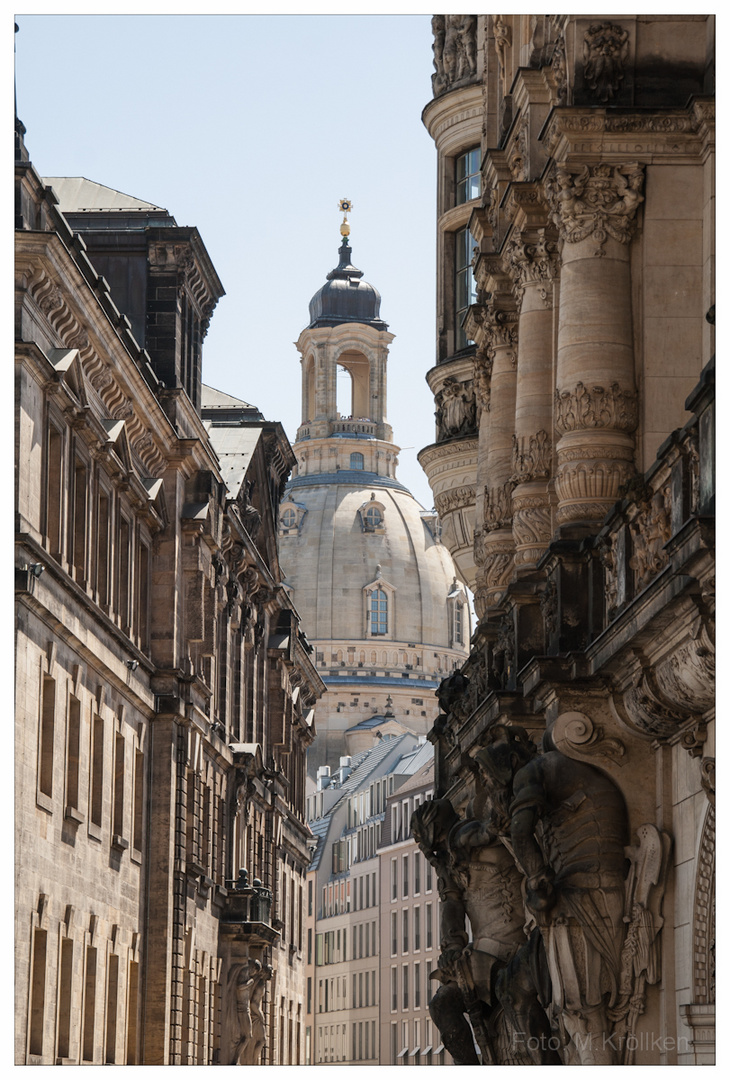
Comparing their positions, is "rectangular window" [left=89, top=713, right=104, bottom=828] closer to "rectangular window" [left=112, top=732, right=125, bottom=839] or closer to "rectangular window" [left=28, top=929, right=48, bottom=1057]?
"rectangular window" [left=112, top=732, right=125, bottom=839]

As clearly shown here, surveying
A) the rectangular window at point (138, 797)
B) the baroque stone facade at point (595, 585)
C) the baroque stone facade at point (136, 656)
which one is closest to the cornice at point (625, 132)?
the baroque stone facade at point (595, 585)

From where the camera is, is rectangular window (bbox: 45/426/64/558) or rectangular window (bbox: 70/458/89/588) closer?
rectangular window (bbox: 45/426/64/558)

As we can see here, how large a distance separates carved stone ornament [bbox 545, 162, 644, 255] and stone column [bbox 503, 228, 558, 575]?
3.36 metres

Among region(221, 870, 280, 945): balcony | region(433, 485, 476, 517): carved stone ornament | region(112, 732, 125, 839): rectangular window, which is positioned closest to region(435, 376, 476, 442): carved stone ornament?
region(433, 485, 476, 517): carved stone ornament

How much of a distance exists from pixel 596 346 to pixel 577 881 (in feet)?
21.7

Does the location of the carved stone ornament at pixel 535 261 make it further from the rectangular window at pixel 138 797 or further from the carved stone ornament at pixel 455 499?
the rectangular window at pixel 138 797

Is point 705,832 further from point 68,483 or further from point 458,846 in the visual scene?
point 68,483

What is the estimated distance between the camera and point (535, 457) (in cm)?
3050

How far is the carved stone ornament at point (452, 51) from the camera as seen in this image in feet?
153

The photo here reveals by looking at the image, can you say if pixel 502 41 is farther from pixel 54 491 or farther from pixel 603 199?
pixel 54 491

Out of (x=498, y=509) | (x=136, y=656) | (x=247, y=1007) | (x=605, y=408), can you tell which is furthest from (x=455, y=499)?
(x=247, y=1007)

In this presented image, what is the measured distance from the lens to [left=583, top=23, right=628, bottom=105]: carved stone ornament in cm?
2664

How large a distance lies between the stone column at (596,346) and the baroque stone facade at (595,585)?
0.09ft

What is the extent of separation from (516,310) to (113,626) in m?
15.7
